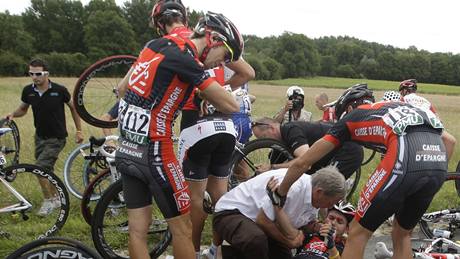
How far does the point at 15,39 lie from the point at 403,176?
198 feet

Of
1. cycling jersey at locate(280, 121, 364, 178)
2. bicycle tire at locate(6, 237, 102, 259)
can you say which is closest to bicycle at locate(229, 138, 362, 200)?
cycling jersey at locate(280, 121, 364, 178)

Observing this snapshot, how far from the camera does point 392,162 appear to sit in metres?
3.07

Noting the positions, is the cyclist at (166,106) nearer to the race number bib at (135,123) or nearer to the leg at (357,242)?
the race number bib at (135,123)

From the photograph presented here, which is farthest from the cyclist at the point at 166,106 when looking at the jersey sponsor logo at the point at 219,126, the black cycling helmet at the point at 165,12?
the jersey sponsor logo at the point at 219,126

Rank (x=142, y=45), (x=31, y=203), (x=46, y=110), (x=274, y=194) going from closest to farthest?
(x=274, y=194) → (x=31, y=203) → (x=46, y=110) → (x=142, y=45)

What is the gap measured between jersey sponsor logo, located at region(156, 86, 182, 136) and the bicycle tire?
0.88 metres

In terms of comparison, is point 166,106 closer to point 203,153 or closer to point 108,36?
point 203,153

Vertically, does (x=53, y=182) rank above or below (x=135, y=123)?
below

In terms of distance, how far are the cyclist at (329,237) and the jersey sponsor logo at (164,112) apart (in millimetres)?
1606

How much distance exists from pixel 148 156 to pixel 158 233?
182 cm

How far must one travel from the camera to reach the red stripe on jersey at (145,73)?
2918 mm

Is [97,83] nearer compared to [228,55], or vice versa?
[228,55]

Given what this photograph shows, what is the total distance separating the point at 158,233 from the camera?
4.59 m

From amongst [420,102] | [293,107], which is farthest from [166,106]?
[420,102]
